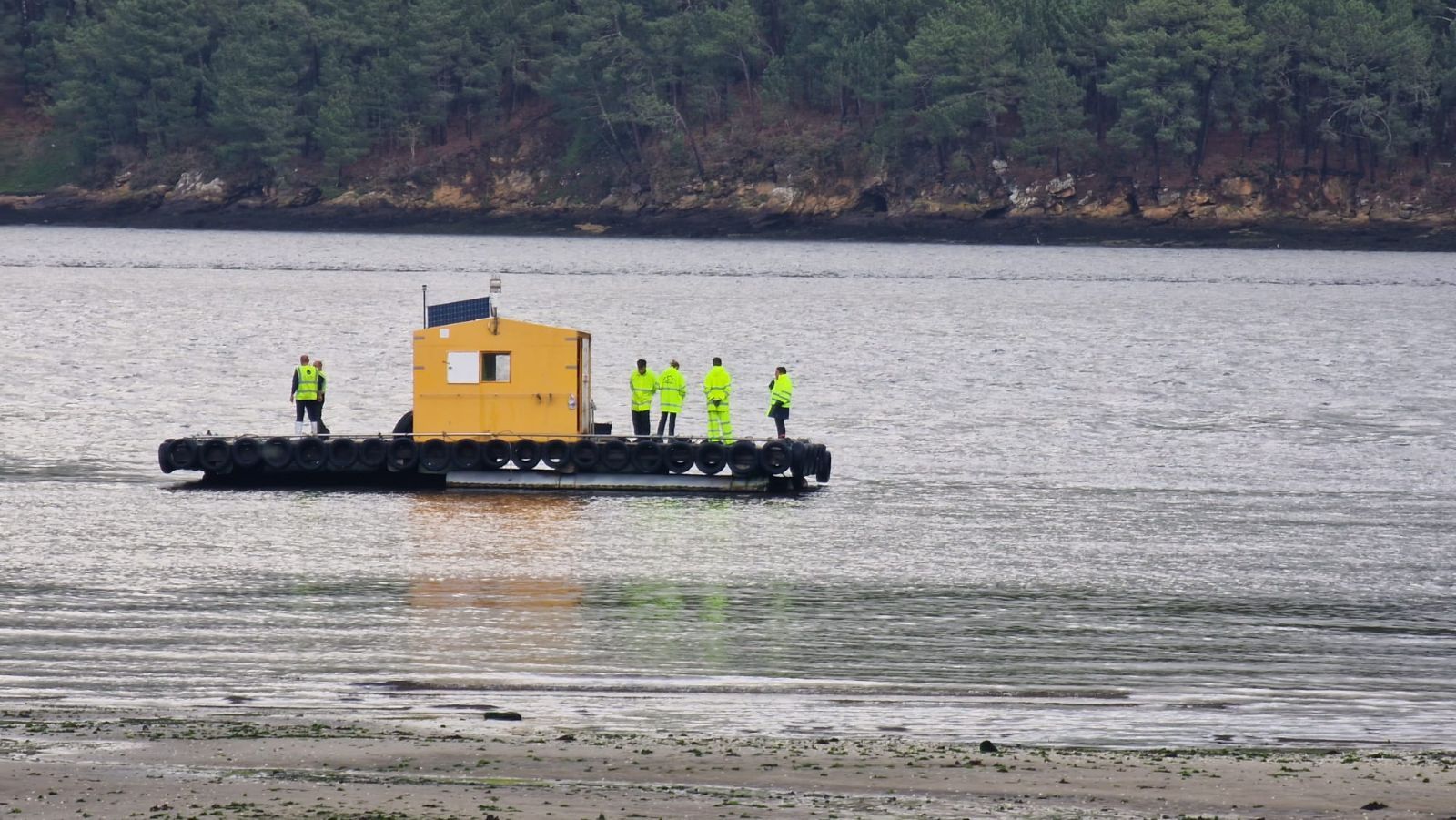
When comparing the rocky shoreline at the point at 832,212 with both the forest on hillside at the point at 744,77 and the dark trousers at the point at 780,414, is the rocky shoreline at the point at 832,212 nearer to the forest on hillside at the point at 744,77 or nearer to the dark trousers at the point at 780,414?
the forest on hillside at the point at 744,77

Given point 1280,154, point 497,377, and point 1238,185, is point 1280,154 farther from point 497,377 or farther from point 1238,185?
point 497,377

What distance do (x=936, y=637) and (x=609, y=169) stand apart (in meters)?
147

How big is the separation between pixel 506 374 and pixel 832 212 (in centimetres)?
12928

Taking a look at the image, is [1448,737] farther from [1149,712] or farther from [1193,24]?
[1193,24]

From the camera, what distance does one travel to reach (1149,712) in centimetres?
1712

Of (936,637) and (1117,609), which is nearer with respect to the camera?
(936,637)

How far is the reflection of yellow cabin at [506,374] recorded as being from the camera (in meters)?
33.0

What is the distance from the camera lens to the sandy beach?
13.1 m

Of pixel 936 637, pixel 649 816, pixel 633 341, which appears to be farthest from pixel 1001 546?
pixel 633 341

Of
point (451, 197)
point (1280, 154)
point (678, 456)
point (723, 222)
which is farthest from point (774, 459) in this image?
point (451, 197)

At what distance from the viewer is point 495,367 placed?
33219 millimetres

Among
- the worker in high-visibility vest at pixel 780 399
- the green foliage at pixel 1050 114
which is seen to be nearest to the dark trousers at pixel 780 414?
the worker in high-visibility vest at pixel 780 399

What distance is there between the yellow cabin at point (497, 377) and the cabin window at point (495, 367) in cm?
1

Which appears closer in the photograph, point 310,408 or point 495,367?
point 495,367
